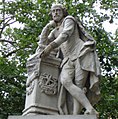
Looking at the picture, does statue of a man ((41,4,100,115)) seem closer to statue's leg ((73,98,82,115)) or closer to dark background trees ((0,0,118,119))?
statue's leg ((73,98,82,115))

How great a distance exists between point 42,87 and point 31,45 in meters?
7.99

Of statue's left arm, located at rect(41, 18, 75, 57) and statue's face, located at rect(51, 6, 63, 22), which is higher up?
statue's face, located at rect(51, 6, 63, 22)

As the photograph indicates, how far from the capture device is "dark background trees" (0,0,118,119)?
1389 centimetres

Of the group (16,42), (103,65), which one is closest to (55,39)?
(103,65)

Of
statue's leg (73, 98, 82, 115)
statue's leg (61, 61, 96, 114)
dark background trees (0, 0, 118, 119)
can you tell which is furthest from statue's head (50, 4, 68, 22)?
dark background trees (0, 0, 118, 119)

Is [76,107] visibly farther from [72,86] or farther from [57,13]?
[57,13]

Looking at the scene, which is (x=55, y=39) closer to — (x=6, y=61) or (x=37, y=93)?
(x=37, y=93)

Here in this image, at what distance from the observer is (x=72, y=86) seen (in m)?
7.36

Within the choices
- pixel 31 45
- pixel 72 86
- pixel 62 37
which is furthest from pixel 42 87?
pixel 31 45

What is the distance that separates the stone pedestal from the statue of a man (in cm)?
17

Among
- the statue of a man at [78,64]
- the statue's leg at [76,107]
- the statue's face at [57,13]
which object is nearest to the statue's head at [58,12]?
the statue's face at [57,13]

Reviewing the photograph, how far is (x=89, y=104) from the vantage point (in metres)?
7.18

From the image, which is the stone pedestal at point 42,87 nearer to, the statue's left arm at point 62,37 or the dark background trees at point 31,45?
the statue's left arm at point 62,37

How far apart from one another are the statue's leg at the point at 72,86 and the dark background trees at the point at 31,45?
19.6ft
